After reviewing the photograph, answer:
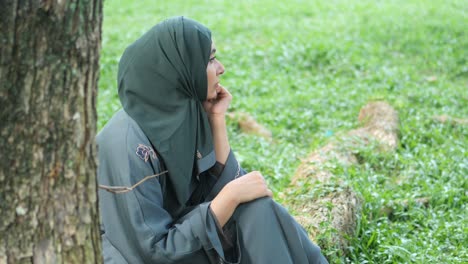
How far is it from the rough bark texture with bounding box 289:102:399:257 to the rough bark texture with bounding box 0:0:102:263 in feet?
6.40

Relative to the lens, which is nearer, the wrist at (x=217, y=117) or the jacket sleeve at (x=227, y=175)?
the jacket sleeve at (x=227, y=175)

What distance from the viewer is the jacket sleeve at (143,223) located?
2914mm

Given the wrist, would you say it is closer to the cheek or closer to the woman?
the woman

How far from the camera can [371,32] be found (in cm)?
1011

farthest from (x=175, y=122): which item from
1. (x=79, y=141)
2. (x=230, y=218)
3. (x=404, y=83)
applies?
(x=404, y=83)

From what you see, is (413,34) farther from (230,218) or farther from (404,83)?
(230,218)

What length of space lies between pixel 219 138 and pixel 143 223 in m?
0.80

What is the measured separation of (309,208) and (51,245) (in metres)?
2.23

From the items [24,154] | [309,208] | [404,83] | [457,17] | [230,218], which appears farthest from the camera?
[457,17]

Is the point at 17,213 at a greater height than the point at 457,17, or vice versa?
the point at 17,213

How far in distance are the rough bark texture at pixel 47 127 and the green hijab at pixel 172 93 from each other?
1.00 metres

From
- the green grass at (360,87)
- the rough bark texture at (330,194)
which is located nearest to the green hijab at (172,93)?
the rough bark texture at (330,194)

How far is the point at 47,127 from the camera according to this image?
6.93 feet

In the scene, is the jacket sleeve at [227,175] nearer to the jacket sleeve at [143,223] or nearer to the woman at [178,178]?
the woman at [178,178]
